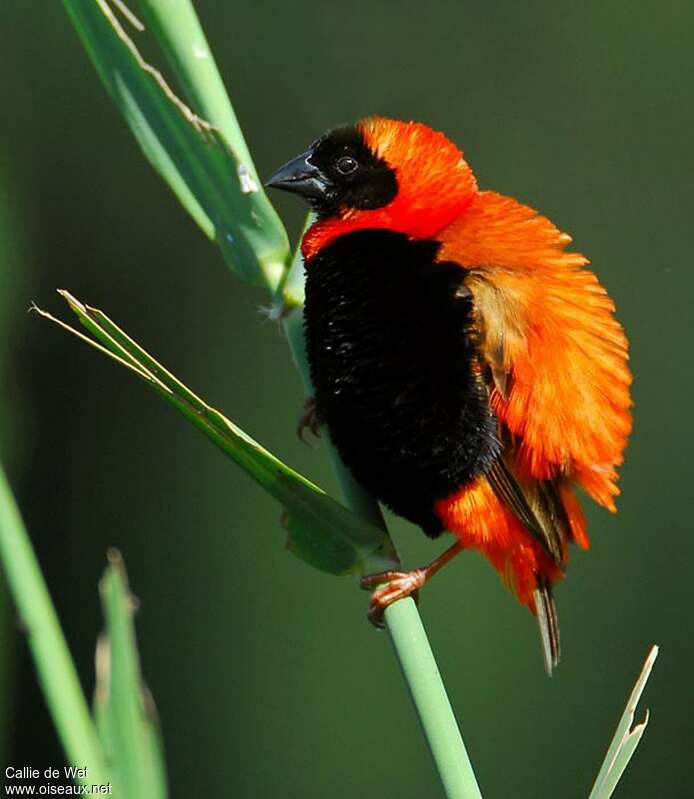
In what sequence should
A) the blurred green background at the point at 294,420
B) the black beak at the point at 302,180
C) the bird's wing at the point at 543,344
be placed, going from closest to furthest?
the bird's wing at the point at 543,344, the black beak at the point at 302,180, the blurred green background at the point at 294,420

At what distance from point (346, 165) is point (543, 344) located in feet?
1.20

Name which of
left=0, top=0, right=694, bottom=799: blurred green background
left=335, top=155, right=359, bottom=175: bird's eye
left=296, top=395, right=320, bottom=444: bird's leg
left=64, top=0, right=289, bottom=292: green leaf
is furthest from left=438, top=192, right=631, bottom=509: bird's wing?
left=0, top=0, right=694, bottom=799: blurred green background

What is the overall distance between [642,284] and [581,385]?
77.6 inches

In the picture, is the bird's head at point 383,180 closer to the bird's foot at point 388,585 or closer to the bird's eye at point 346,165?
the bird's eye at point 346,165

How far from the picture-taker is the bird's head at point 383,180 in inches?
65.7

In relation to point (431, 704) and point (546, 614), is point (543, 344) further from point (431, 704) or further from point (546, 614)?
point (431, 704)

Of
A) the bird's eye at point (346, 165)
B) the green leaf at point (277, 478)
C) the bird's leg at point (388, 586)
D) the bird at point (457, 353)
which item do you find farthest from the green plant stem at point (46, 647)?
the bird's eye at point (346, 165)

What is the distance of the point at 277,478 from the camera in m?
1.04

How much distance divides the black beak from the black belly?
119mm

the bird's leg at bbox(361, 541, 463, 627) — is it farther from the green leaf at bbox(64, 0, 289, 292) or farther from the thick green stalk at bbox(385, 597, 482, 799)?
the green leaf at bbox(64, 0, 289, 292)

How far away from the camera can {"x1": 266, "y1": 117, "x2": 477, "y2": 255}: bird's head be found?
5.48ft

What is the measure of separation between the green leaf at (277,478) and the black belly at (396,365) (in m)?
0.44

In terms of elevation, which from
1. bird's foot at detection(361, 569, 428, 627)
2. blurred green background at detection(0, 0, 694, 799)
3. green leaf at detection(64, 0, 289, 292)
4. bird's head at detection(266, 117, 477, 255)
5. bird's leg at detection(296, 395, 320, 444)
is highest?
green leaf at detection(64, 0, 289, 292)

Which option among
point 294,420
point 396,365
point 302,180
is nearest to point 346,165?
point 302,180
